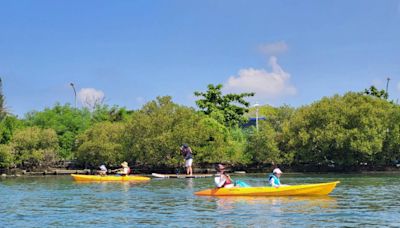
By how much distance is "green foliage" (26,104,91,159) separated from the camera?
66188mm

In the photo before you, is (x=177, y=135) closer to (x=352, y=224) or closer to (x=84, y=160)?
(x=84, y=160)

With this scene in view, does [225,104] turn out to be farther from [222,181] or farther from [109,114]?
[222,181]

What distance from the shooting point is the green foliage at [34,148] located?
58.0 meters

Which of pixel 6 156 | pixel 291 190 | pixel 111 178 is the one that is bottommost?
pixel 291 190

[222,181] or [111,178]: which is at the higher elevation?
[111,178]

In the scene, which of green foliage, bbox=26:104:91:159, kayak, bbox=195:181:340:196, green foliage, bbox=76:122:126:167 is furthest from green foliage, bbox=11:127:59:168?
kayak, bbox=195:181:340:196

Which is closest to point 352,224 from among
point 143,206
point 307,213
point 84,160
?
point 307,213

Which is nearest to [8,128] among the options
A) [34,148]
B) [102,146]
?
[34,148]

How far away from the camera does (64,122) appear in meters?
69.2

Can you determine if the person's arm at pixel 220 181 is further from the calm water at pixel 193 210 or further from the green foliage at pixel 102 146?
the green foliage at pixel 102 146

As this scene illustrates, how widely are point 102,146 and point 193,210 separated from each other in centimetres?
3778

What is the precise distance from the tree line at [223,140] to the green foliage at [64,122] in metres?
2.04

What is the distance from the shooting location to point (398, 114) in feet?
183

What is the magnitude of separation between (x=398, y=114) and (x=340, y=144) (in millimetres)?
7347
